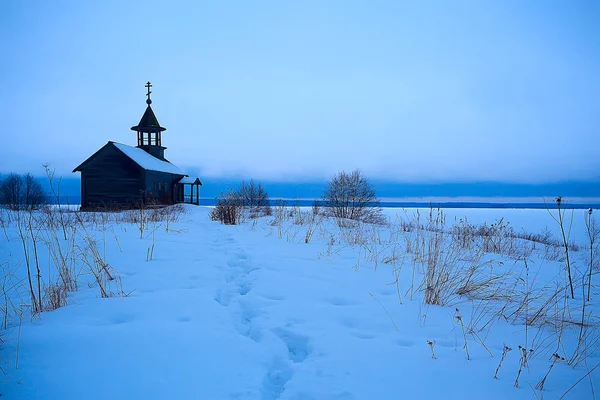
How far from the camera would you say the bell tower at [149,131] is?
24.0 m

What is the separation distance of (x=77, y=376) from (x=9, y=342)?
2.41ft

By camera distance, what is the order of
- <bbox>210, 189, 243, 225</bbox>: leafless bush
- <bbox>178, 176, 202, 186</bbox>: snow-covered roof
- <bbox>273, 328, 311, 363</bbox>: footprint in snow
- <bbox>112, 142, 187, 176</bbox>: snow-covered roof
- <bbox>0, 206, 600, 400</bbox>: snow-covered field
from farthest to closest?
1. <bbox>178, 176, 202, 186</bbox>: snow-covered roof
2. <bbox>112, 142, 187, 176</bbox>: snow-covered roof
3. <bbox>210, 189, 243, 225</bbox>: leafless bush
4. <bbox>273, 328, 311, 363</bbox>: footprint in snow
5. <bbox>0, 206, 600, 400</bbox>: snow-covered field

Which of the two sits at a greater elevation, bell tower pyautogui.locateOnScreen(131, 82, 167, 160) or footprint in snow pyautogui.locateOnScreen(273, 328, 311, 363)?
bell tower pyautogui.locateOnScreen(131, 82, 167, 160)

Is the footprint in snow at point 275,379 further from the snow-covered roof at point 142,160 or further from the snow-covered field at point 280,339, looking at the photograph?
the snow-covered roof at point 142,160

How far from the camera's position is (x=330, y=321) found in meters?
2.34

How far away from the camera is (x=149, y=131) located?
965 inches

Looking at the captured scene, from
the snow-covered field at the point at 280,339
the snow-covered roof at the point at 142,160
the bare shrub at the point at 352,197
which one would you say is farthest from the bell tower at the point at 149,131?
the snow-covered field at the point at 280,339

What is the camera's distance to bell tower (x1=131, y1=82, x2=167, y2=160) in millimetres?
24000

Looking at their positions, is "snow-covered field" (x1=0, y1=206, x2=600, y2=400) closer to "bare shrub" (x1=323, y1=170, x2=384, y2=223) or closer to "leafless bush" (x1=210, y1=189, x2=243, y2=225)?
"leafless bush" (x1=210, y1=189, x2=243, y2=225)

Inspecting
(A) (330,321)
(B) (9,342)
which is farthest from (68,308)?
(A) (330,321)

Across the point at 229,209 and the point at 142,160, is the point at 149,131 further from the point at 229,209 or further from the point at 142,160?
the point at 229,209

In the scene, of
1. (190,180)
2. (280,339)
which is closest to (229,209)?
(280,339)

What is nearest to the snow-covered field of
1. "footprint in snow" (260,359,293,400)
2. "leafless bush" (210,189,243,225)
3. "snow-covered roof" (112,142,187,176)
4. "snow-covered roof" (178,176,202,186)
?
"footprint in snow" (260,359,293,400)

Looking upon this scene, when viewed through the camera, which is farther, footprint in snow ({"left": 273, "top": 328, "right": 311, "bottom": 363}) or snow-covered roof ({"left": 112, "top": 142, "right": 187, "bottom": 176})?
snow-covered roof ({"left": 112, "top": 142, "right": 187, "bottom": 176})
